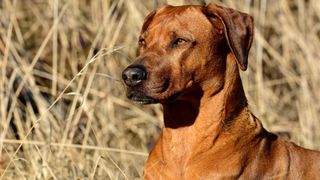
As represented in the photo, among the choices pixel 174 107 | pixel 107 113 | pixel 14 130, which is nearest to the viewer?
pixel 174 107

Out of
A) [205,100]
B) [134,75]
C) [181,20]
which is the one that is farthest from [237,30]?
[134,75]

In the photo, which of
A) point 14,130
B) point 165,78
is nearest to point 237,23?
point 165,78

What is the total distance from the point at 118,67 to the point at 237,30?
357 cm

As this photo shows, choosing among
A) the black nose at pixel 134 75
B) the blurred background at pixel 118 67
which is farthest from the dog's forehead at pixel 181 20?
the blurred background at pixel 118 67

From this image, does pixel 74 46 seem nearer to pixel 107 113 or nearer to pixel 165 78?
pixel 107 113

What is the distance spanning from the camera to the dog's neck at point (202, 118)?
5168 mm

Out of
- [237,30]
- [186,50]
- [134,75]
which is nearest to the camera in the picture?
[134,75]

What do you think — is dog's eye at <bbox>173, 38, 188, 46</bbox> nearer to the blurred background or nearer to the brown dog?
the brown dog

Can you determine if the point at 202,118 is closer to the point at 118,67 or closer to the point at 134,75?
the point at 134,75

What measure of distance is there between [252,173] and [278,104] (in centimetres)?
414

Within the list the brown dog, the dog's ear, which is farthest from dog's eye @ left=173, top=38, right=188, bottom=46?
the dog's ear

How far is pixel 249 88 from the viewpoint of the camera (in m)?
8.53

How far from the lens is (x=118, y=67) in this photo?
28.4ft

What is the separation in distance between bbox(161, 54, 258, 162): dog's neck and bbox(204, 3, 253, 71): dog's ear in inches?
5.2
